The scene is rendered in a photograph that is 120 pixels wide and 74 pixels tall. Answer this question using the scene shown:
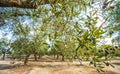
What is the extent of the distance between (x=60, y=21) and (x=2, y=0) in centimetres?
104

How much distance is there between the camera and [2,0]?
4.14 metres

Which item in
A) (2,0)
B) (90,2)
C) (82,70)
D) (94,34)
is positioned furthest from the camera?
(82,70)

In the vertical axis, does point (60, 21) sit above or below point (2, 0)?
below

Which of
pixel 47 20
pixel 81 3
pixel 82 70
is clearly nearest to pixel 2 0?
pixel 47 20

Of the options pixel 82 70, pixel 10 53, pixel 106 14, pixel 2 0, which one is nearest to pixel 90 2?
pixel 106 14

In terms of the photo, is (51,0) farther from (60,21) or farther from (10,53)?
(10,53)

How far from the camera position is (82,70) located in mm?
33656

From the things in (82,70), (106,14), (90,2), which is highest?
(90,2)

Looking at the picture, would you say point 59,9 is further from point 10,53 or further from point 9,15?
point 9,15

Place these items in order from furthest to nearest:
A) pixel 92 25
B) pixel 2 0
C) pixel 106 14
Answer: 1. pixel 2 0
2. pixel 106 14
3. pixel 92 25

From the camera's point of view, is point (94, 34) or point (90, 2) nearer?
point (94, 34)

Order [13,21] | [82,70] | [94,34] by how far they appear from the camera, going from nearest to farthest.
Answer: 1. [94,34]
2. [13,21]
3. [82,70]

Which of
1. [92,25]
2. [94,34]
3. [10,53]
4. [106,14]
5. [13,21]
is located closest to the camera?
[94,34]

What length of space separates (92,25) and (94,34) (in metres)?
0.31
